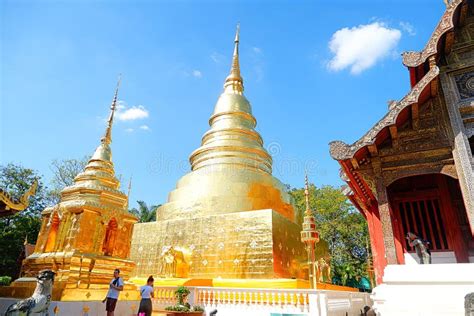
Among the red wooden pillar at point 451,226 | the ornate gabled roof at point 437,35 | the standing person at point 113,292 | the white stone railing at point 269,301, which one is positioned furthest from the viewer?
the white stone railing at point 269,301

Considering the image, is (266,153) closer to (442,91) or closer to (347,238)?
(442,91)

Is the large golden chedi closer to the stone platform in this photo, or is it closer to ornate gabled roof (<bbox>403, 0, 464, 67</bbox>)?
the stone platform

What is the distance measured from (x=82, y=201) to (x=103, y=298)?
8.18 feet

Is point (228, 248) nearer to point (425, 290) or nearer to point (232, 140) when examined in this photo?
point (232, 140)

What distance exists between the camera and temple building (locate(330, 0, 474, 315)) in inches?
206

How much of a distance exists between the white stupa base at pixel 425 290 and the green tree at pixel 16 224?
18.4 meters

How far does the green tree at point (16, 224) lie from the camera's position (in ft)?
56.9

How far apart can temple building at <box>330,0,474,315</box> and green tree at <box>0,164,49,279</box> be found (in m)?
18.1

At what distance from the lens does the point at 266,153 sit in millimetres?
15523

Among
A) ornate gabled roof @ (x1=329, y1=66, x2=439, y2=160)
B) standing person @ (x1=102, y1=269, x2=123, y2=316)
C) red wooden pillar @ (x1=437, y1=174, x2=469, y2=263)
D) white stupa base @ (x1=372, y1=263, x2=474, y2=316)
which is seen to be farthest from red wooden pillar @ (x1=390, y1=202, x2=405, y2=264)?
standing person @ (x1=102, y1=269, x2=123, y2=316)

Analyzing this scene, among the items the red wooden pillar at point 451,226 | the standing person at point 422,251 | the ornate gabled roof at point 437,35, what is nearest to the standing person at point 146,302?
the standing person at point 422,251

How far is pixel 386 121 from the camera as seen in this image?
5277mm

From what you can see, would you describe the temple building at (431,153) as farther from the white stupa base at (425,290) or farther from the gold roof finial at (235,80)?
the gold roof finial at (235,80)

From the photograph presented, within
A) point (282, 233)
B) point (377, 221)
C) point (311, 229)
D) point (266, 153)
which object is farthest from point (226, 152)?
point (377, 221)
